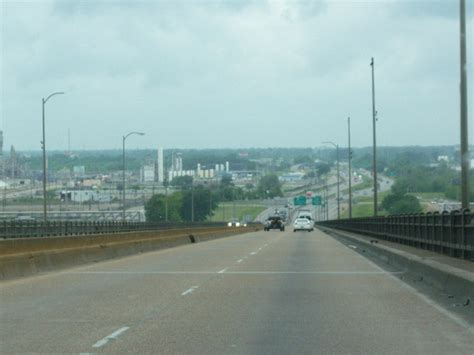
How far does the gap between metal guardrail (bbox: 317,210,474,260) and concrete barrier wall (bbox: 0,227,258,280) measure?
1134 centimetres

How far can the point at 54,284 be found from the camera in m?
23.6

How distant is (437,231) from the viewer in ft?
98.1

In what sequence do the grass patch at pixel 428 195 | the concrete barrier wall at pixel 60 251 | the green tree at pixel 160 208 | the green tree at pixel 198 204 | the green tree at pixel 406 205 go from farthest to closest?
the green tree at pixel 198 204 → the green tree at pixel 160 208 → the grass patch at pixel 428 195 → the green tree at pixel 406 205 → the concrete barrier wall at pixel 60 251

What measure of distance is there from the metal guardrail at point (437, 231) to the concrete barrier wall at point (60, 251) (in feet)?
37.2

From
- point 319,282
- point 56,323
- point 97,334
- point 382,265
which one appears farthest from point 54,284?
point 382,265

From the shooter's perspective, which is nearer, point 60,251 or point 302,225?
point 60,251

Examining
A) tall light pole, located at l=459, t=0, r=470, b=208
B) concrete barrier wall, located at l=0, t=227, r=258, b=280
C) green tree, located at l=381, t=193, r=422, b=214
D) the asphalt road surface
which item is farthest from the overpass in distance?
green tree, located at l=381, t=193, r=422, b=214

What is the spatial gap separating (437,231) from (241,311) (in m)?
14.0

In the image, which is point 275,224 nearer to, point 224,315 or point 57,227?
point 57,227

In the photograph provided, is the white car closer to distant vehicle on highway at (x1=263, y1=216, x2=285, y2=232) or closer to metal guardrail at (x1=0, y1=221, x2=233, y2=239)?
distant vehicle on highway at (x1=263, y1=216, x2=285, y2=232)

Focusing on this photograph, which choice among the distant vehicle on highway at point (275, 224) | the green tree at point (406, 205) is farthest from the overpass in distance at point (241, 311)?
the distant vehicle on highway at point (275, 224)

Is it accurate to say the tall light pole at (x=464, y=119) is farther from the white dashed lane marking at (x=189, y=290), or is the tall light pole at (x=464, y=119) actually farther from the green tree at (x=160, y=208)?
the green tree at (x=160, y=208)

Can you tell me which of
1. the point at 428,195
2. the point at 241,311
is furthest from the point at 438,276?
the point at 428,195

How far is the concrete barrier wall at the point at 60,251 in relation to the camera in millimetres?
25688
